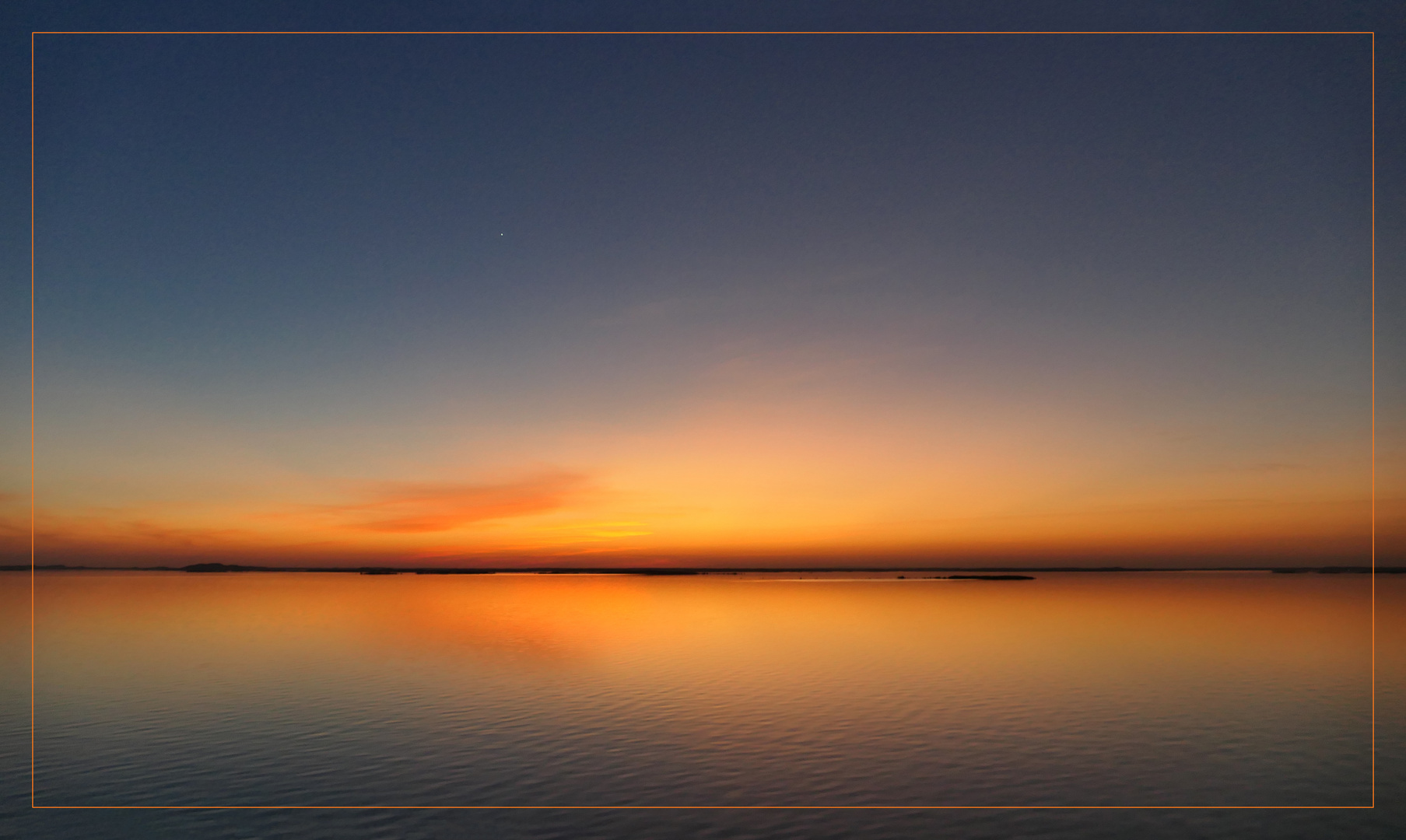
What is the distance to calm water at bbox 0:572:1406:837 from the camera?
19438 mm

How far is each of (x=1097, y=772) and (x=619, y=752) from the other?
44.3ft

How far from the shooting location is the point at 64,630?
202 ft

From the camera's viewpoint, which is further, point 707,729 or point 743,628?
point 743,628

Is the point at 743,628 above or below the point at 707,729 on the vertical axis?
below

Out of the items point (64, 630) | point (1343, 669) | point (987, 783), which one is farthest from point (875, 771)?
point (64, 630)

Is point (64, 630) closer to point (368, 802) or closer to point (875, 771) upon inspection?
point (368, 802)

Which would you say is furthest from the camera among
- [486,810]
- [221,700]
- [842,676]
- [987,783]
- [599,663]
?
[599,663]

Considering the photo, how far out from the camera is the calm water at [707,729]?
19.4m

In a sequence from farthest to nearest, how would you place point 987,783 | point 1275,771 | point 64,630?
point 64,630 < point 1275,771 < point 987,783

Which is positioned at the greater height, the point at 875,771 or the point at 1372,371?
the point at 1372,371

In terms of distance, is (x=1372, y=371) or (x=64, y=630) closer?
(x=1372, y=371)

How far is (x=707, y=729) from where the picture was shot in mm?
28531

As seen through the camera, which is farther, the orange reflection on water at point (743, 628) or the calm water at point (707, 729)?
the orange reflection on water at point (743, 628)

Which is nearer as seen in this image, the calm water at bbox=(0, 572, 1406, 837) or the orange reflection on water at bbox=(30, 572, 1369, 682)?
the calm water at bbox=(0, 572, 1406, 837)
